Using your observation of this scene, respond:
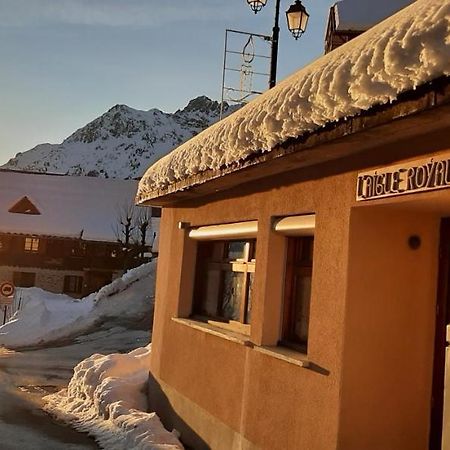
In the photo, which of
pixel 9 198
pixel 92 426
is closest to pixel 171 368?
pixel 92 426

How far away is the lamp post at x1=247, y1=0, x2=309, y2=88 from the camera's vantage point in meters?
11.3

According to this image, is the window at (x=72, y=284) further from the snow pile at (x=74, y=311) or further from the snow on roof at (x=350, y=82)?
the snow on roof at (x=350, y=82)

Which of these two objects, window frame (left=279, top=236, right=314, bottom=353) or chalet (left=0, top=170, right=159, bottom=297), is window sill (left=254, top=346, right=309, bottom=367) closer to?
window frame (left=279, top=236, right=314, bottom=353)

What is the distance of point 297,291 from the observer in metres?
6.86

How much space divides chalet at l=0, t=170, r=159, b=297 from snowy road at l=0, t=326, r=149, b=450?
19.4 metres

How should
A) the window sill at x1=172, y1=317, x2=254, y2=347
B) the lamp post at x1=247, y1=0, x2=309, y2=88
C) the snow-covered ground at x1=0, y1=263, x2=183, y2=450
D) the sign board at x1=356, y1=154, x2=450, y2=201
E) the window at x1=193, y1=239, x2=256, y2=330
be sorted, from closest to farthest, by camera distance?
the sign board at x1=356, y1=154, x2=450, y2=201, the window sill at x1=172, y1=317, x2=254, y2=347, the window at x1=193, y1=239, x2=256, y2=330, the snow-covered ground at x1=0, y1=263, x2=183, y2=450, the lamp post at x1=247, y1=0, x2=309, y2=88

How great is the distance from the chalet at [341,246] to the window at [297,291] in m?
0.02

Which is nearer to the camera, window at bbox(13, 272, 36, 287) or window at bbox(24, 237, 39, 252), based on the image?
window at bbox(13, 272, 36, 287)

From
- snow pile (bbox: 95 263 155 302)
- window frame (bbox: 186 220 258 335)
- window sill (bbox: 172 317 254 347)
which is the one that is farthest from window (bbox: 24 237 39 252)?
window sill (bbox: 172 317 254 347)

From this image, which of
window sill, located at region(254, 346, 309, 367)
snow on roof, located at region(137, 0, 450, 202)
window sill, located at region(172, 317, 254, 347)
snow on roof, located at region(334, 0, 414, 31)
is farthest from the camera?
snow on roof, located at region(334, 0, 414, 31)

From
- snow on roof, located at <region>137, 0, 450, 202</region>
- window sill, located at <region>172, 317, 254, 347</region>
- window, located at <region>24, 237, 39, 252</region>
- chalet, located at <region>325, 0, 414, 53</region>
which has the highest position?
chalet, located at <region>325, 0, 414, 53</region>

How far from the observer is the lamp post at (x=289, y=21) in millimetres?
11297

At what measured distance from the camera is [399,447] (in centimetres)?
532

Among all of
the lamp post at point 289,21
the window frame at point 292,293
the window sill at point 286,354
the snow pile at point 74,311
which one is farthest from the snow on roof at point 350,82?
the snow pile at point 74,311
